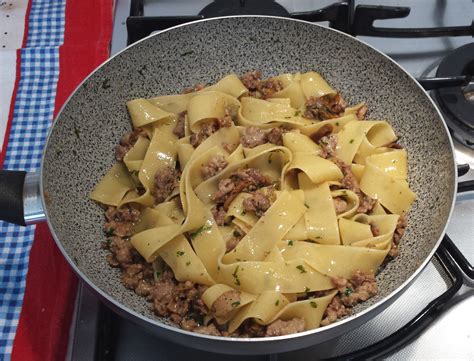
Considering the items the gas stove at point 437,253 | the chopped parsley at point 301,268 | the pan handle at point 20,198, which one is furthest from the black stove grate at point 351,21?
the chopped parsley at point 301,268

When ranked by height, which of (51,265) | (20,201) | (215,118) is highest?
(215,118)

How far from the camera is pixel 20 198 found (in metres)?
1.64

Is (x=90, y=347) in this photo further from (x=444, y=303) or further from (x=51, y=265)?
(x=444, y=303)

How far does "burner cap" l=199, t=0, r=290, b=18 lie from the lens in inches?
96.6

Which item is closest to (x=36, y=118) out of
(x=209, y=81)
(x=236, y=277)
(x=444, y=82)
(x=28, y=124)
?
(x=28, y=124)

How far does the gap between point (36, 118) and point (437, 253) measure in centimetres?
185

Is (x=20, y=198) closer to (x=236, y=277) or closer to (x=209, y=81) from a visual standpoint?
(x=236, y=277)

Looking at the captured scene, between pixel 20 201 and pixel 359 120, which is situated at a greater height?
pixel 359 120

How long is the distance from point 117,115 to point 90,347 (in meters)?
0.89

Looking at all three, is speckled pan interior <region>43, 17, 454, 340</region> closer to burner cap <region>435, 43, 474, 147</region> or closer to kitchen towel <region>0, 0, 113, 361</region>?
burner cap <region>435, 43, 474, 147</region>

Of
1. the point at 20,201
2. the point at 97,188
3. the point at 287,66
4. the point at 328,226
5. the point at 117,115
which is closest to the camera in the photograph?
the point at 20,201

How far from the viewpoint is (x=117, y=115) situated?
214cm

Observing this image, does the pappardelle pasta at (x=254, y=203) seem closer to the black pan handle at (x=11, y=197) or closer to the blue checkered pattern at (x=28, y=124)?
the black pan handle at (x=11, y=197)

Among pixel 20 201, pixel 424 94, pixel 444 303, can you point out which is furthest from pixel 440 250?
pixel 20 201
